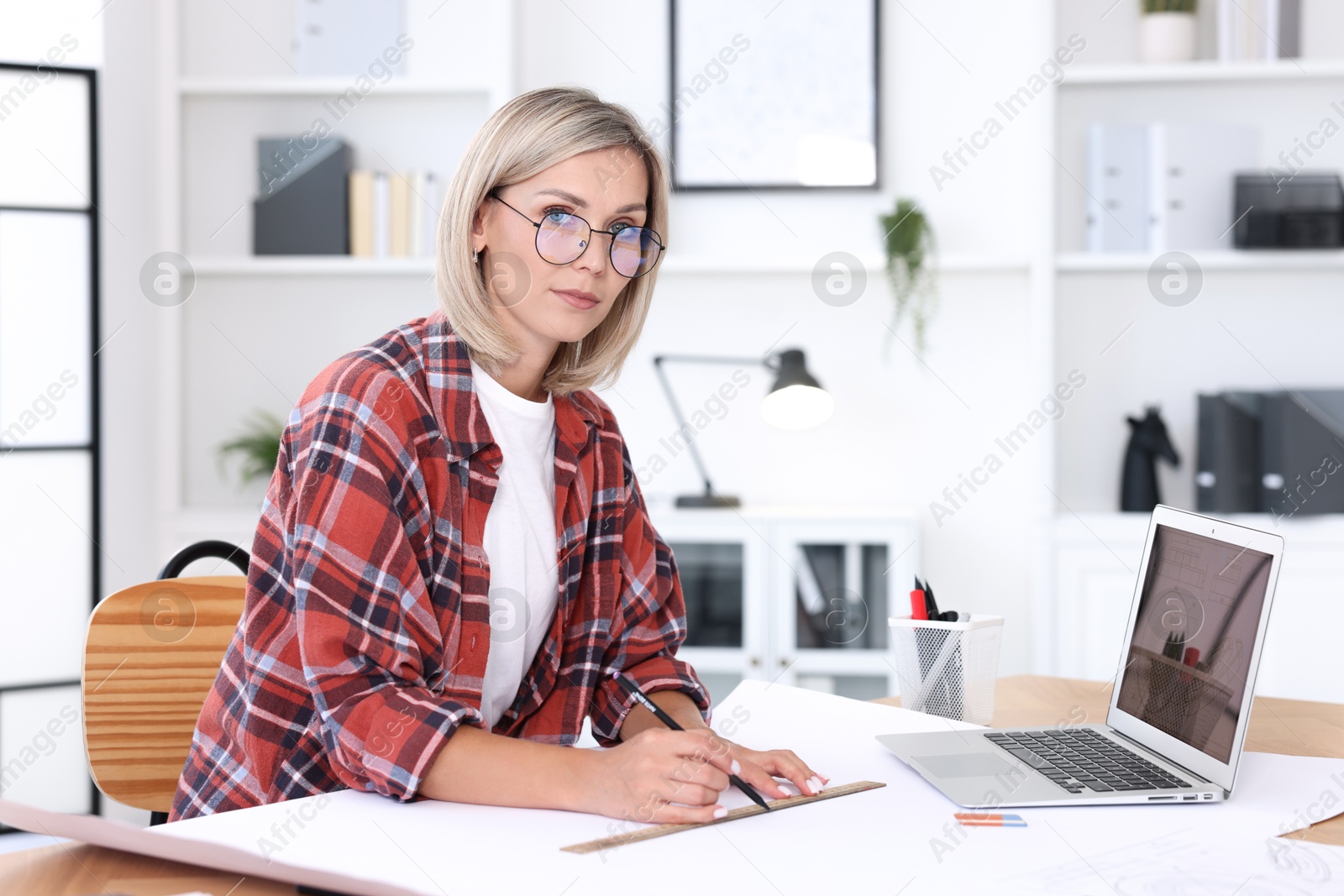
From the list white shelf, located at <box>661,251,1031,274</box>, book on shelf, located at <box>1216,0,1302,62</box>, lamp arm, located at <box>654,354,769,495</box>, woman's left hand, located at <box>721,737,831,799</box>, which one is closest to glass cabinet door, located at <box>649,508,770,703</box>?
lamp arm, located at <box>654,354,769,495</box>

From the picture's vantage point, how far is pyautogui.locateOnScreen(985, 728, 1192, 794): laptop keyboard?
3.27 feet

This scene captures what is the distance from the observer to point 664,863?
2.67ft

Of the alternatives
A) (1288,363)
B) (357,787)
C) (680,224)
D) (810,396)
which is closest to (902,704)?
(357,787)

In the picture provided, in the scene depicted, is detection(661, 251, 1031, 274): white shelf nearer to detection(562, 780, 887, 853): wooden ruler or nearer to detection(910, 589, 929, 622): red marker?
detection(910, 589, 929, 622): red marker

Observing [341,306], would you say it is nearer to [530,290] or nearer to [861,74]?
[861,74]

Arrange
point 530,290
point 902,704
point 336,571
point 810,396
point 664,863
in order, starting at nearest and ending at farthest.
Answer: point 664,863
point 336,571
point 530,290
point 902,704
point 810,396

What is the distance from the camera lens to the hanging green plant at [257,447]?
287cm

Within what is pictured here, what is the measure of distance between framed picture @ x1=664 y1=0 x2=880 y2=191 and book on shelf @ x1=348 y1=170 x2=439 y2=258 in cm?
69

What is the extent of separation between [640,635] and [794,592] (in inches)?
55.5

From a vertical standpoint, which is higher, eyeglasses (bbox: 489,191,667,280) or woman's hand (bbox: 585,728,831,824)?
eyeglasses (bbox: 489,191,667,280)

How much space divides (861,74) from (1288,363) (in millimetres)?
1399

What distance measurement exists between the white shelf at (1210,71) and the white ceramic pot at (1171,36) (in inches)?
1.0

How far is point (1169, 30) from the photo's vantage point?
9.05 ft

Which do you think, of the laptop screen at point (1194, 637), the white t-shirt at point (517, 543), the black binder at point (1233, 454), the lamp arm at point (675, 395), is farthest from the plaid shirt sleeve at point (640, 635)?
the black binder at point (1233, 454)
